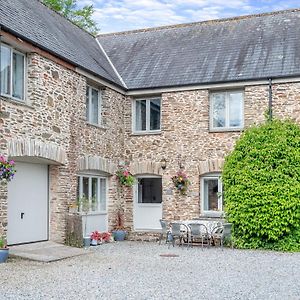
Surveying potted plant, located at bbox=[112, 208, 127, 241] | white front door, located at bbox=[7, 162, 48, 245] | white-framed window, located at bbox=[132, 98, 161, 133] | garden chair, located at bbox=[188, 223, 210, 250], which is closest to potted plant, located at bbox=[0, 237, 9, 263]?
white front door, located at bbox=[7, 162, 48, 245]

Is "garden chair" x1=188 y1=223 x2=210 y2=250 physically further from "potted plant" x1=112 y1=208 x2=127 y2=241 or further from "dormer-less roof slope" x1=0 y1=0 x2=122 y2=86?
"dormer-less roof slope" x1=0 y1=0 x2=122 y2=86

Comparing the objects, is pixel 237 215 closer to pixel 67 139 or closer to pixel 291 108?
pixel 291 108

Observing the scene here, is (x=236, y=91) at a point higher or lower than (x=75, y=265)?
higher

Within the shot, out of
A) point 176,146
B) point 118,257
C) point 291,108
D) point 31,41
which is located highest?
point 31,41

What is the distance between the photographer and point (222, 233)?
592 inches

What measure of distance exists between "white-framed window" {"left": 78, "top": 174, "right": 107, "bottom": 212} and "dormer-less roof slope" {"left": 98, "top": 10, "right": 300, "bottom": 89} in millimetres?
3537

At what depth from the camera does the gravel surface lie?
8469mm

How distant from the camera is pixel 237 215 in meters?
15.1

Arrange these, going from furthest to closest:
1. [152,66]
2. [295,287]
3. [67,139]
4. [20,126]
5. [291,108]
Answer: [152,66] < [291,108] < [67,139] < [20,126] < [295,287]

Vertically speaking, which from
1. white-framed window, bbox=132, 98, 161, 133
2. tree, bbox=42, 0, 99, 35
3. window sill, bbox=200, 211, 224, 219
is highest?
tree, bbox=42, 0, 99, 35

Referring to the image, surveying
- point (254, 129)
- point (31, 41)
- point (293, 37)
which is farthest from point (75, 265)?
point (293, 37)

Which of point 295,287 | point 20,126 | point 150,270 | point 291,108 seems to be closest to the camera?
point 295,287

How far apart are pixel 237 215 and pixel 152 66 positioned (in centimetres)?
660

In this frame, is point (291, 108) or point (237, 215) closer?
point (237, 215)
